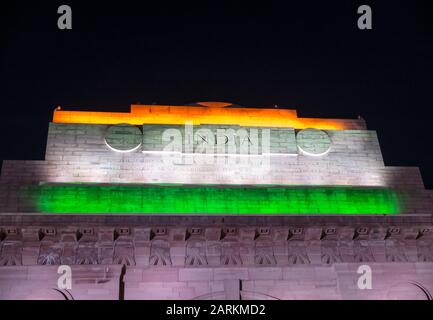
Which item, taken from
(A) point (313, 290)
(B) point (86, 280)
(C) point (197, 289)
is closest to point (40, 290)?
(B) point (86, 280)

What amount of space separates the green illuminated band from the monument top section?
4138mm

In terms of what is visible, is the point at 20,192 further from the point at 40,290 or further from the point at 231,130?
the point at 231,130

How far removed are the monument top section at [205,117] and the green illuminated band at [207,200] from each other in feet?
13.6

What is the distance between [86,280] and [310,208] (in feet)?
32.3

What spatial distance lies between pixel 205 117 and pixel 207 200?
507 cm

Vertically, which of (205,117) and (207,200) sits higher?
(205,117)

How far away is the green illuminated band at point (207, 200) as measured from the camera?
87.1 feet

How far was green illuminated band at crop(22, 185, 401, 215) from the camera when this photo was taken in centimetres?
2656

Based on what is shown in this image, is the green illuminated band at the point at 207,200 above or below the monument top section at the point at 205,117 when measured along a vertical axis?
below

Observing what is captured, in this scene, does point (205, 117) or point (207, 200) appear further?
point (205, 117)

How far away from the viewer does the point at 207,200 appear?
1072 inches

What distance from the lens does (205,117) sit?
3061 cm

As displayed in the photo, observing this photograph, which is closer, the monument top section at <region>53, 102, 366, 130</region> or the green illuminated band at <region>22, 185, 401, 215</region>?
the green illuminated band at <region>22, 185, 401, 215</region>
